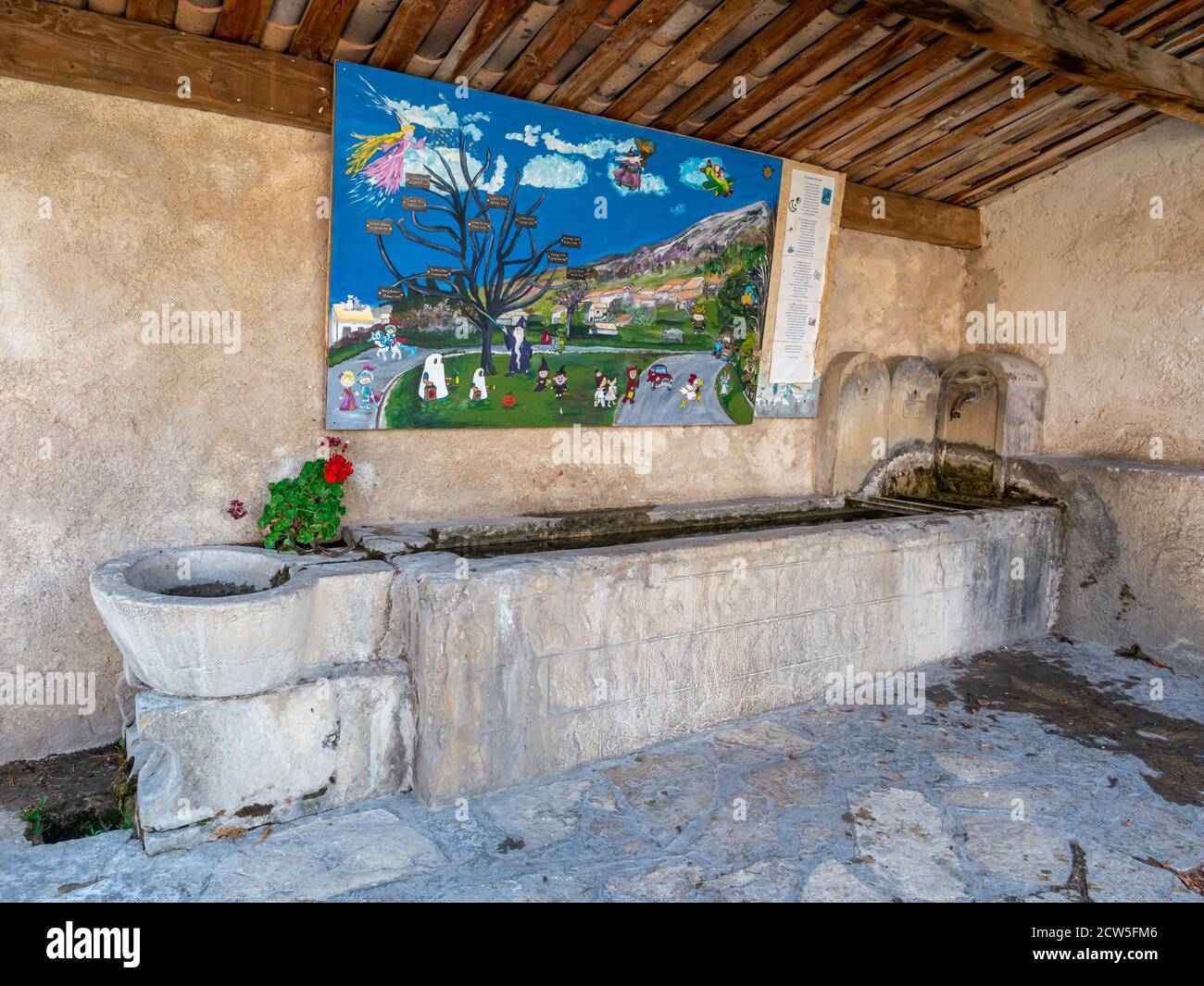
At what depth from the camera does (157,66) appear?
11.1ft

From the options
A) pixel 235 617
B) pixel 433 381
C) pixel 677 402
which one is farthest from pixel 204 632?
pixel 677 402

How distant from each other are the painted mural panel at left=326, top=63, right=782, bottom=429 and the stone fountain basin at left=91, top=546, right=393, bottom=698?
892 millimetres

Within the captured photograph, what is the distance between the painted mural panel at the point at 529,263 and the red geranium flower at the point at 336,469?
258 mm

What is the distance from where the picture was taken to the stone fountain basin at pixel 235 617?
2.81 meters

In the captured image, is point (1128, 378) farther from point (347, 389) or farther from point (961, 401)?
point (347, 389)

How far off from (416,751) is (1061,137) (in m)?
5.38

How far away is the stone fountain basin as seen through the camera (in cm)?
281

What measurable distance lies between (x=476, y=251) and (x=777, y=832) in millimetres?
2961

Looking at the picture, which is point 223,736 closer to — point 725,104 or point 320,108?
point 320,108

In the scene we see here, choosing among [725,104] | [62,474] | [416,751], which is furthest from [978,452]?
[62,474]

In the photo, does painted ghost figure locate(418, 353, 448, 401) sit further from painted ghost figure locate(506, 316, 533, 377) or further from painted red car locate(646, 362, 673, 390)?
painted red car locate(646, 362, 673, 390)

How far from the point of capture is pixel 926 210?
6035 millimetres

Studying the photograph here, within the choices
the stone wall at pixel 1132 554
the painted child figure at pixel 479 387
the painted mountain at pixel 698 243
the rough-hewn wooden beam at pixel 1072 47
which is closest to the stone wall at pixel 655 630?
the stone wall at pixel 1132 554

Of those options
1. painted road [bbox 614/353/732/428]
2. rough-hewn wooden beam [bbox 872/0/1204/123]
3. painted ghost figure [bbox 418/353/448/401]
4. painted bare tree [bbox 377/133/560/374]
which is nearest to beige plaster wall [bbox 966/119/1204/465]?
rough-hewn wooden beam [bbox 872/0/1204/123]
